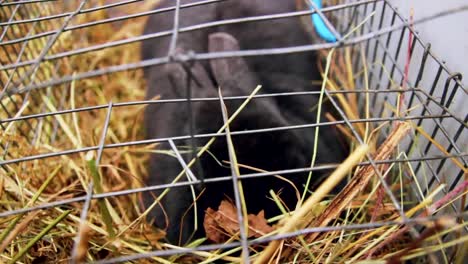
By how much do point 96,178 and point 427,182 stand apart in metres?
0.82

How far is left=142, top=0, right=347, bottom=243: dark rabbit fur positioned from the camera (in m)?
1.01

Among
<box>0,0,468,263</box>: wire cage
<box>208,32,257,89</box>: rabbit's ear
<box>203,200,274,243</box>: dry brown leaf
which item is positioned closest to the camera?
<box>0,0,468,263</box>: wire cage

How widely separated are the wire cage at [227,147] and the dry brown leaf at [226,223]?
2 centimetres

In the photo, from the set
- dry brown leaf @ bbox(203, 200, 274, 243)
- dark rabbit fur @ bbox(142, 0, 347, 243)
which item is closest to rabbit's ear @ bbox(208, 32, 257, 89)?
dark rabbit fur @ bbox(142, 0, 347, 243)

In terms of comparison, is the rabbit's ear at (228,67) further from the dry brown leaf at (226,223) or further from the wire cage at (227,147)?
the dry brown leaf at (226,223)

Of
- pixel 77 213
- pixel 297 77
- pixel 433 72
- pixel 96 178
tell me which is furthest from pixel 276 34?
pixel 96 178

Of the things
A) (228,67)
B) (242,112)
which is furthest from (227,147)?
(228,67)

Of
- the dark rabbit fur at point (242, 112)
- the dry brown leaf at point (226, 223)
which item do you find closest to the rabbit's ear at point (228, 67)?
the dark rabbit fur at point (242, 112)

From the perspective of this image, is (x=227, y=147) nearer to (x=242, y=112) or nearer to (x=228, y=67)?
(x=242, y=112)

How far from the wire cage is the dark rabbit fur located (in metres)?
0.04

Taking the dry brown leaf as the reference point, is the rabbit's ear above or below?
above

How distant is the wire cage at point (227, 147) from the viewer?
73 cm

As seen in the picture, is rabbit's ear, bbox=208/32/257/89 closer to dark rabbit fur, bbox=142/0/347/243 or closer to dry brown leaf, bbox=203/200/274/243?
dark rabbit fur, bbox=142/0/347/243

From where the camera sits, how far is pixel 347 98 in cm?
161
